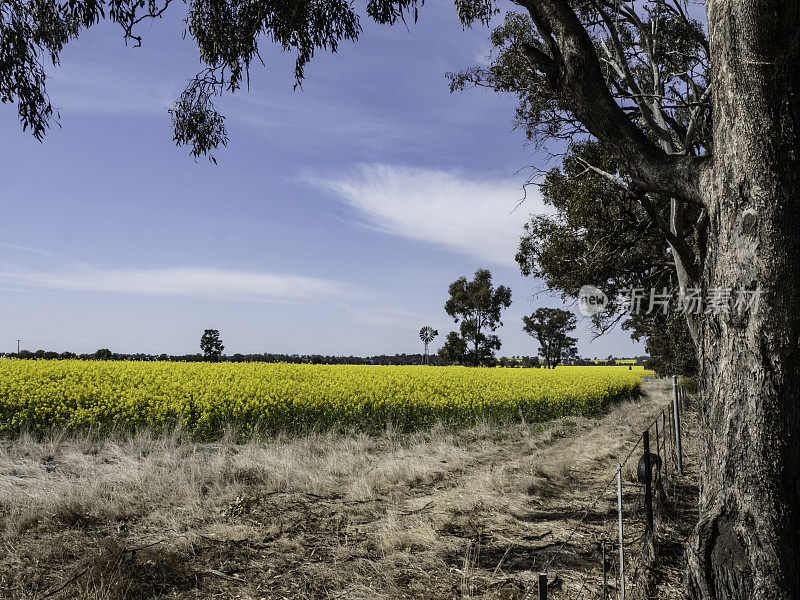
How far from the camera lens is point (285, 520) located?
588 centimetres

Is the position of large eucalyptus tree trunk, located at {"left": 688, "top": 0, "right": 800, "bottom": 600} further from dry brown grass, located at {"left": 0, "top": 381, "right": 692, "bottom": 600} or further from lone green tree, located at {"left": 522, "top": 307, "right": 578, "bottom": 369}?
lone green tree, located at {"left": 522, "top": 307, "right": 578, "bottom": 369}

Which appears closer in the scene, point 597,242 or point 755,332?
point 755,332

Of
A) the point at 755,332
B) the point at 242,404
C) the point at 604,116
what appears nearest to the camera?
the point at 755,332

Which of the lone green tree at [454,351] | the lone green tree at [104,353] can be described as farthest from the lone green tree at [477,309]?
the lone green tree at [104,353]

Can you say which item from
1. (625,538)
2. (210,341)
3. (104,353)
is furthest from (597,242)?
(210,341)

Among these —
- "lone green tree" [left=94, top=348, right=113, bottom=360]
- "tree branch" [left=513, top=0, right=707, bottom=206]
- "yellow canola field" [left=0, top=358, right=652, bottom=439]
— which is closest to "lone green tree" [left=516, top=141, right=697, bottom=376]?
"yellow canola field" [left=0, top=358, right=652, bottom=439]

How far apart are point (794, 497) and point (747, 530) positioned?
382 mm

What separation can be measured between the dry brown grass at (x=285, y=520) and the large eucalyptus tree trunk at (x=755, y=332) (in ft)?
4.30

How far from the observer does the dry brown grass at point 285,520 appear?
170 inches

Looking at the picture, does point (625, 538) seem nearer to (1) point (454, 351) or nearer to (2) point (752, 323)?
(2) point (752, 323)

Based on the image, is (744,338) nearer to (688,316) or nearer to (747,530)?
(747,530)

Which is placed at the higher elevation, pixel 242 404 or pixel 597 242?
pixel 597 242

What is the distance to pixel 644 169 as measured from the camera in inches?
173

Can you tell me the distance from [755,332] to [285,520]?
4762 mm
